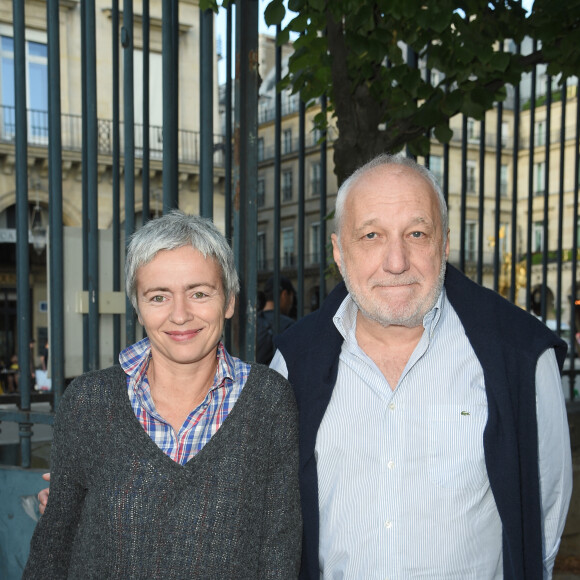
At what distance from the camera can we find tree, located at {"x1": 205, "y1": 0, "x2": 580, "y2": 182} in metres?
3.36

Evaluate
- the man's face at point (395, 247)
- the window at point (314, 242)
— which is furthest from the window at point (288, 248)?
the man's face at point (395, 247)

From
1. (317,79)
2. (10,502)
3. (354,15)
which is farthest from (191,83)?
(10,502)

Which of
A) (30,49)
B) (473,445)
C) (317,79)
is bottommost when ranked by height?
(473,445)

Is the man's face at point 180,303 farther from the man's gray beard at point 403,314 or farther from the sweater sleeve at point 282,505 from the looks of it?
the man's gray beard at point 403,314

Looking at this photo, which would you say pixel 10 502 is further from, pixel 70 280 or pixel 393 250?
pixel 393 250

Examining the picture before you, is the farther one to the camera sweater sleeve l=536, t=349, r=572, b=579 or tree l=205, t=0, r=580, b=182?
tree l=205, t=0, r=580, b=182

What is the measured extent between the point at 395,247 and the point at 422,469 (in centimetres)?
62

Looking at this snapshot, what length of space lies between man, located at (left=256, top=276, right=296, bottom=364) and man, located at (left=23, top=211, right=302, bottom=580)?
8.60ft

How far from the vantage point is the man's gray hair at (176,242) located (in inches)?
77.0

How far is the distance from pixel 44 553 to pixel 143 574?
0.33 meters

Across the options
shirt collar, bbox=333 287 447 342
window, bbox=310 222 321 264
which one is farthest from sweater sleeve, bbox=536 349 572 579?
window, bbox=310 222 321 264

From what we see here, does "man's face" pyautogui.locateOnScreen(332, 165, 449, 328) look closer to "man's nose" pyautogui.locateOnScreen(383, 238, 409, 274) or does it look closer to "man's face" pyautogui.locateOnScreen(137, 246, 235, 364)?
"man's nose" pyautogui.locateOnScreen(383, 238, 409, 274)

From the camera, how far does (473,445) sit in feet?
6.51

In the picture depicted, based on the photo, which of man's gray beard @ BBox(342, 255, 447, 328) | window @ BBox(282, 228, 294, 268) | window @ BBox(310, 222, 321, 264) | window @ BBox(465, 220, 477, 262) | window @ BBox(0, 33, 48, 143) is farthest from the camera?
window @ BBox(465, 220, 477, 262)
